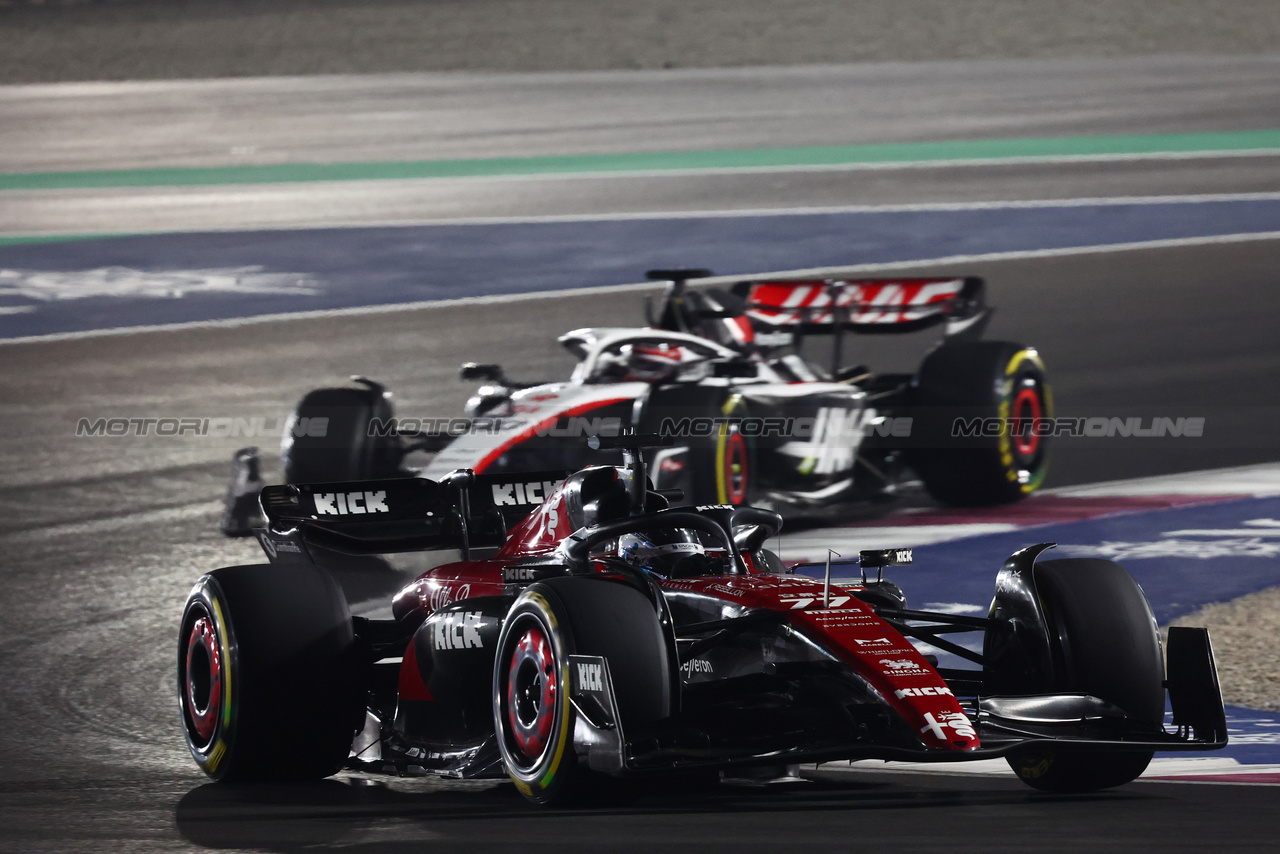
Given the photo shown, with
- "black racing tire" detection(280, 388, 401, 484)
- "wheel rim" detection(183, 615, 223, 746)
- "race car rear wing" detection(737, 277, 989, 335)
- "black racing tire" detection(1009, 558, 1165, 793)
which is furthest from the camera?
"race car rear wing" detection(737, 277, 989, 335)

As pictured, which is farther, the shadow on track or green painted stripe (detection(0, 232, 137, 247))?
Result: green painted stripe (detection(0, 232, 137, 247))

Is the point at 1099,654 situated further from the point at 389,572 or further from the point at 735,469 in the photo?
the point at 389,572

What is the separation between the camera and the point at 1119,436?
13.3m

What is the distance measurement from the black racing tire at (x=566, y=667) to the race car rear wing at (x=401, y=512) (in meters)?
1.93

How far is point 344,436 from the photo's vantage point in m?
11.2

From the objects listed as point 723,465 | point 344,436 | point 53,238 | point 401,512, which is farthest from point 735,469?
point 53,238

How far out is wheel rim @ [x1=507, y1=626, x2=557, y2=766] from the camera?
5.45 m

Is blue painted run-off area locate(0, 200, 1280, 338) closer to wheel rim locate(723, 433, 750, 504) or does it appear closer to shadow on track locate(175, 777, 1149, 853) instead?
wheel rim locate(723, 433, 750, 504)

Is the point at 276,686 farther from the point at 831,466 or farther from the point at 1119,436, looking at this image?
the point at 1119,436

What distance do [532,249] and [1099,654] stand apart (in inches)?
518

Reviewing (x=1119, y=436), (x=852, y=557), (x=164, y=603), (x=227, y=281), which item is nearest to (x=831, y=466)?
(x=852, y=557)

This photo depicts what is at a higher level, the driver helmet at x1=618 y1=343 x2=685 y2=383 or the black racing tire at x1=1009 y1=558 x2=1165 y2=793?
the driver helmet at x1=618 y1=343 x2=685 y2=383

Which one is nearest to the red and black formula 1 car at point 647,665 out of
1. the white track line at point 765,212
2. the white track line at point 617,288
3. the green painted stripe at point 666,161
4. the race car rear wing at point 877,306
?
the race car rear wing at point 877,306

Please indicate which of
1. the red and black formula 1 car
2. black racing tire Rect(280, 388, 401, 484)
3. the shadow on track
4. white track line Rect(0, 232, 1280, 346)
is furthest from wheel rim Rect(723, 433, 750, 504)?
white track line Rect(0, 232, 1280, 346)
